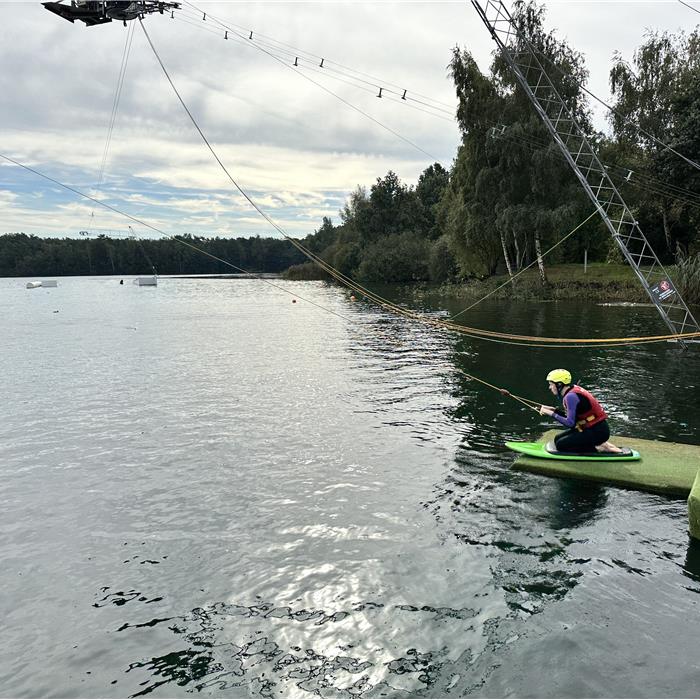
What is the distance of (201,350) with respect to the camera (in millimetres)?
35125

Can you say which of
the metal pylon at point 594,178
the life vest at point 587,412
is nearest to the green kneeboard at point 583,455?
the life vest at point 587,412

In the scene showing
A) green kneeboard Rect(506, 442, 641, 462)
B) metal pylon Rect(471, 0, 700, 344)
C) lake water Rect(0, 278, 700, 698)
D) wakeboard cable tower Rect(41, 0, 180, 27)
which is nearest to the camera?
lake water Rect(0, 278, 700, 698)

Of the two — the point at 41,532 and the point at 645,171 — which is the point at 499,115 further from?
the point at 41,532

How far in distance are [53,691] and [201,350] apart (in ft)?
94.6

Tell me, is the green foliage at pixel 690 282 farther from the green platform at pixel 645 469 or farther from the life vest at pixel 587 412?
the life vest at pixel 587 412

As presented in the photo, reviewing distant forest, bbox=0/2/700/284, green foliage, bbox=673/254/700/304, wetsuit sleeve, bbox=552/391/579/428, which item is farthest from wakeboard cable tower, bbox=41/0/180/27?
green foliage, bbox=673/254/700/304

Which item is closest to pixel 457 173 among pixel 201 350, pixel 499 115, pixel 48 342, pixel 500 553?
pixel 499 115

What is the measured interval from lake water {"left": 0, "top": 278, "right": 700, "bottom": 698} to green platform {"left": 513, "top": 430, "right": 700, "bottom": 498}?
0.35m

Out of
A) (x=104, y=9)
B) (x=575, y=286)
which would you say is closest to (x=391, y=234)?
(x=575, y=286)

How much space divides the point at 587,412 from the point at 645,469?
1759 mm

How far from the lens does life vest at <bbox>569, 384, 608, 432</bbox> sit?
13.0 metres

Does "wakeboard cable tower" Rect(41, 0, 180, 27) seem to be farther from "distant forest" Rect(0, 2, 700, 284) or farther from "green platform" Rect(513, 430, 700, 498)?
"distant forest" Rect(0, 2, 700, 284)

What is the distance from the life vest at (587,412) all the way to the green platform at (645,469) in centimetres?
94

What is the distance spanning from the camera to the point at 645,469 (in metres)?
12.7
